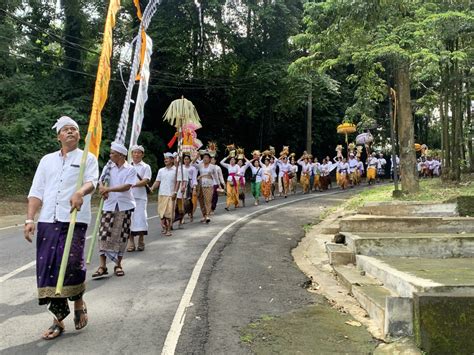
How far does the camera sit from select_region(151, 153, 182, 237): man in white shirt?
1082 centimetres

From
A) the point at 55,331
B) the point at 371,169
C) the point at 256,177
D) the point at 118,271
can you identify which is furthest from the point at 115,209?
the point at 371,169

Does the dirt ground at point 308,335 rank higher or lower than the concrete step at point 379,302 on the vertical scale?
lower

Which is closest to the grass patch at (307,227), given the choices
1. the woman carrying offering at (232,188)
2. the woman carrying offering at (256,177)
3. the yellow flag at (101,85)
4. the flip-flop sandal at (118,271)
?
the woman carrying offering at (232,188)

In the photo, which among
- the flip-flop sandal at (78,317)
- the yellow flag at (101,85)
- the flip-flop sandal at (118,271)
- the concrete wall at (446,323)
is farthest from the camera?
the flip-flop sandal at (118,271)

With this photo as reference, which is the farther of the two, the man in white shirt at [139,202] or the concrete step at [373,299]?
the man in white shirt at [139,202]

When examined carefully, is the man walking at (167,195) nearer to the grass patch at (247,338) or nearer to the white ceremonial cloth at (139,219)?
the white ceremonial cloth at (139,219)

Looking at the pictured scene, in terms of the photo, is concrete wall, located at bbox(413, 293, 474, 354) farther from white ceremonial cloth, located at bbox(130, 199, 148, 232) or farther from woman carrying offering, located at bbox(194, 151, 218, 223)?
woman carrying offering, located at bbox(194, 151, 218, 223)

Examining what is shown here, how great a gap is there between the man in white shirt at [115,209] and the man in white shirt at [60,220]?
6.61ft

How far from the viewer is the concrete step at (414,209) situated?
10234 mm

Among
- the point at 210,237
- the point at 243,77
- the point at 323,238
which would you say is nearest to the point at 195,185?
the point at 210,237

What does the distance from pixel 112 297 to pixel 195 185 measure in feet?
24.3

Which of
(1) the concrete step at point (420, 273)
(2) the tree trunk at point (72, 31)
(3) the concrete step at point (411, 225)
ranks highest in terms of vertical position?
(2) the tree trunk at point (72, 31)

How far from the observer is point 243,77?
29422 millimetres

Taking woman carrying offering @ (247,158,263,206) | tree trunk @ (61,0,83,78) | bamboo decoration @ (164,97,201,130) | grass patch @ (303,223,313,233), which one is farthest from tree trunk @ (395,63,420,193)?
tree trunk @ (61,0,83,78)
